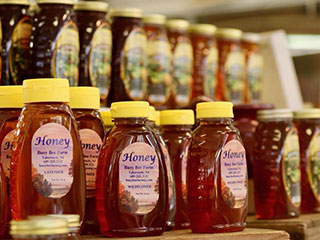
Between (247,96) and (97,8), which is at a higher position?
(97,8)

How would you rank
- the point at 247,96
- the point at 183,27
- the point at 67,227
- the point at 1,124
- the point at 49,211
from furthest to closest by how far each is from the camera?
1. the point at 247,96
2. the point at 183,27
3. the point at 1,124
4. the point at 49,211
5. the point at 67,227

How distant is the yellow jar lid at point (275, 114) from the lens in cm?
203

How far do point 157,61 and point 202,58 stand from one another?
306mm

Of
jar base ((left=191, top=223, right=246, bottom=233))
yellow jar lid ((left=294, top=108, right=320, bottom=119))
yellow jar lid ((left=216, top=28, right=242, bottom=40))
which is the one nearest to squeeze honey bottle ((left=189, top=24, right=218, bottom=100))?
yellow jar lid ((left=216, top=28, right=242, bottom=40))

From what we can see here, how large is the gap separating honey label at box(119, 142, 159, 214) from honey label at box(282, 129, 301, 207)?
0.65m

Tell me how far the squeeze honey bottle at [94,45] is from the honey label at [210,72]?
634 millimetres

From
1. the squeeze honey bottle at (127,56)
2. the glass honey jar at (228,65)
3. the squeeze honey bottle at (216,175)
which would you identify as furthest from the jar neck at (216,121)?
the glass honey jar at (228,65)

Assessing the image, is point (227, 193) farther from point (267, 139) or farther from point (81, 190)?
point (267, 139)

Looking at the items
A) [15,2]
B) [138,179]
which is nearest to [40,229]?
[138,179]

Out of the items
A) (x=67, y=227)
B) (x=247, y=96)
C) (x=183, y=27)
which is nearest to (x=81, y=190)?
(x=67, y=227)

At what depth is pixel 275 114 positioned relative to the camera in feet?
6.71

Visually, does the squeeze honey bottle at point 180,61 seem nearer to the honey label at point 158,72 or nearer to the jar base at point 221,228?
the honey label at point 158,72

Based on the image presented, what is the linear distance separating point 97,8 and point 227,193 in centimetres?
67

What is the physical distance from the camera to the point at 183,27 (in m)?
2.42
